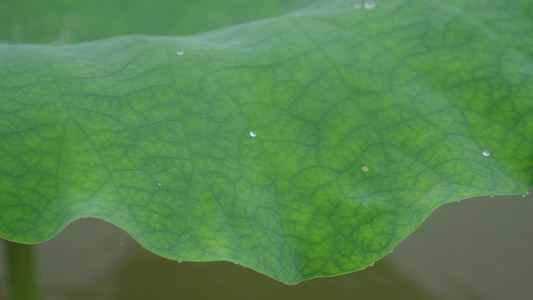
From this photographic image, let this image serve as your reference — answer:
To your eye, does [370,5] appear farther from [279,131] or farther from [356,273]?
[356,273]

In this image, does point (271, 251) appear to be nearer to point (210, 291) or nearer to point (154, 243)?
point (154, 243)

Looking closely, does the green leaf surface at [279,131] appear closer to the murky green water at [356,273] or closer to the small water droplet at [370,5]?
the small water droplet at [370,5]

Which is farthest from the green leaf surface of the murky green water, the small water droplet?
the murky green water

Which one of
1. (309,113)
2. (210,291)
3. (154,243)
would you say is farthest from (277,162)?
(210,291)

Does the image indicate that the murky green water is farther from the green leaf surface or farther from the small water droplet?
the small water droplet

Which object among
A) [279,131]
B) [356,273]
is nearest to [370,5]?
[279,131]

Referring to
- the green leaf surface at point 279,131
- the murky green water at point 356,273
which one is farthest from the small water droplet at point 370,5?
the murky green water at point 356,273
